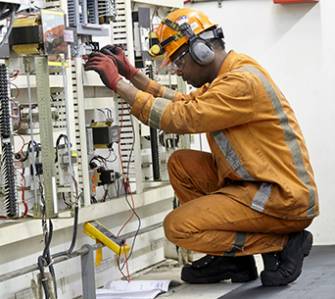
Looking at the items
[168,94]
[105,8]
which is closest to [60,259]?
[168,94]

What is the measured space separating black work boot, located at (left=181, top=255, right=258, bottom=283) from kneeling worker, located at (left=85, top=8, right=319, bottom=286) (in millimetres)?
128

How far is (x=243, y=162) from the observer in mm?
4430

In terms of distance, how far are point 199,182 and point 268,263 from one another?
55cm

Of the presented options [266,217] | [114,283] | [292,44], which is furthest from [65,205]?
[292,44]

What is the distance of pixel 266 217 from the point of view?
4.48 meters

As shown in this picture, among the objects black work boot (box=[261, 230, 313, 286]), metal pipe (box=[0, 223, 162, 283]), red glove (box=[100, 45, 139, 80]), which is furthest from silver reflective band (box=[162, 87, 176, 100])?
black work boot (box=[261, 230, 313, 286])

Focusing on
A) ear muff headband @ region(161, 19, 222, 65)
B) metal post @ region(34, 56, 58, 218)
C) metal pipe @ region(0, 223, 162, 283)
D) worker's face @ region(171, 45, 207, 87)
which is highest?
ear muff headband @ region(161, 19, 222, 65)

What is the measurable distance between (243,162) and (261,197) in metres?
0.18

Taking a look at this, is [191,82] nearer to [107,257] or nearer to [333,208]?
[107,257]

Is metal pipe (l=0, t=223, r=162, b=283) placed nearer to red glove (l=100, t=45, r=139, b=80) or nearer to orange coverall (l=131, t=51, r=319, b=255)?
orange coverall (l=131, t=51, r=319, b=255)

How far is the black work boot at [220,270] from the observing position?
4.73 metres

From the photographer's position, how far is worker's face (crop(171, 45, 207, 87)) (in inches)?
179

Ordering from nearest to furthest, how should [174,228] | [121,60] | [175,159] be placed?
1. [174,228]
2. [121,60]
3. [175,159]

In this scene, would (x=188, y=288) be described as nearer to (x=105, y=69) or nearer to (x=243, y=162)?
(x=243, y=162)
